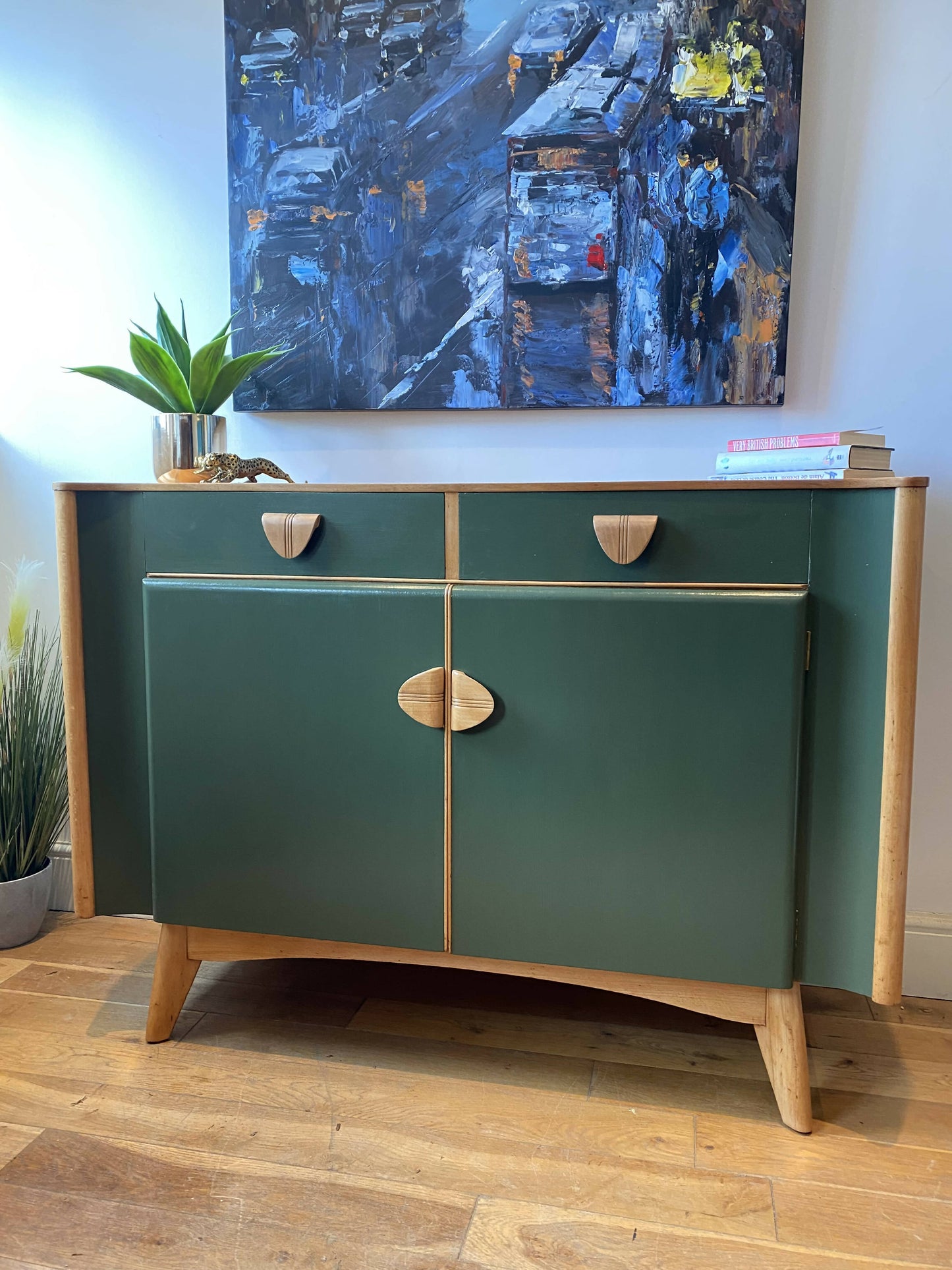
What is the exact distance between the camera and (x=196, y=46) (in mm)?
1682

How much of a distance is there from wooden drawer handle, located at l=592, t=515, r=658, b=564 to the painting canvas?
513 mm

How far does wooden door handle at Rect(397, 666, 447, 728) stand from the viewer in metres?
1.21

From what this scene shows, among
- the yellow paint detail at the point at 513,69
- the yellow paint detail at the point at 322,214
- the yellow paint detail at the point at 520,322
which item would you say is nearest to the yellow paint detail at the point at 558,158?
the yellow paint detail at the point at 513,69

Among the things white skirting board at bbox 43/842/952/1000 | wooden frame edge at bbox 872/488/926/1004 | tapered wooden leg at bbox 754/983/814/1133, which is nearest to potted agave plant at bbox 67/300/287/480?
wooden frame edge at bbox 872/488/926/1004

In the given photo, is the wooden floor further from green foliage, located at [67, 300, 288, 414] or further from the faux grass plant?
green foliage, located at [67, 300, 288, 414]

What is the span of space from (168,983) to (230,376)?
3.36ft

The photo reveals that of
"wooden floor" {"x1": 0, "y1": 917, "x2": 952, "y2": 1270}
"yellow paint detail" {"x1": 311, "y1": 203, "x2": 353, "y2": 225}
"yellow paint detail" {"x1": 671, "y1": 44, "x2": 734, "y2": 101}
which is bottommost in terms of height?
"wooden floor" {"x1": 0, "y1": 917, "x2": 952, "y2": 1270}

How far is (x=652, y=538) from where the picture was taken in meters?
1.14

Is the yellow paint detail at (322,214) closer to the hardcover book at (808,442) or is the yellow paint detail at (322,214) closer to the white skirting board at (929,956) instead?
the hardcover book at (808,442)

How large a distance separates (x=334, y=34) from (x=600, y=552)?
1158mm

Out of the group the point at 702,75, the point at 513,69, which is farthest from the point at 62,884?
the point at 702,75

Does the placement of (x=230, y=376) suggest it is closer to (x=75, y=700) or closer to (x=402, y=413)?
(x=402, y=413)

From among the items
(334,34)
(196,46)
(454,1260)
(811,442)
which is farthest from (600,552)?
(196,46)

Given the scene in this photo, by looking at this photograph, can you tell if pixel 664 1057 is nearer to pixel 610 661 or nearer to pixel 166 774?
pixel 610 661
